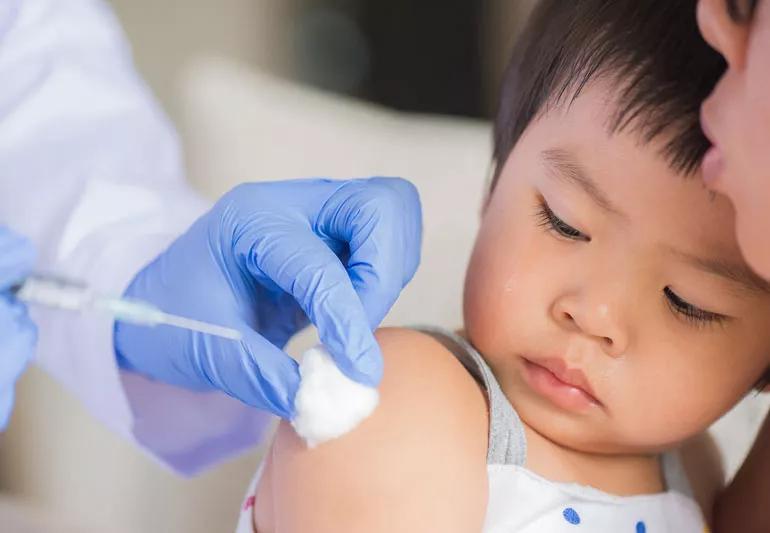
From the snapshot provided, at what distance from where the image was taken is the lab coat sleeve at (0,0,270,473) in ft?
3.07

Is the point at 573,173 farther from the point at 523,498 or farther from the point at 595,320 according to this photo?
the point at 523,498

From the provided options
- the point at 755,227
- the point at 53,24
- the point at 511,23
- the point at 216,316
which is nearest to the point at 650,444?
the point at 755,227

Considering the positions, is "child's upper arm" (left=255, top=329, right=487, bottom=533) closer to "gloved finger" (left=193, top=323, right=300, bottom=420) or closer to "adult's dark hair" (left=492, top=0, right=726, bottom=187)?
"gloved finger" (left=193, top=323, right=300, bottom=420)

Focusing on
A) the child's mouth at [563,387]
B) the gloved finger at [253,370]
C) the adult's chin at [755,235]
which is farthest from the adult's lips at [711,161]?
the gloved finger at [253,370]

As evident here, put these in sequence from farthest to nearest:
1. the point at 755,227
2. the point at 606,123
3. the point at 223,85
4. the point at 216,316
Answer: the point at 223,85, the point at 216,316, the point at 606,123, the point at 755,227

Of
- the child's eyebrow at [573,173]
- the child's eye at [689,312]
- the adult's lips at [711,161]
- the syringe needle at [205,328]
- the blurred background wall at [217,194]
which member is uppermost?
the adult's lips at [711,161]

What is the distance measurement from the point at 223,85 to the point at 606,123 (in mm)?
788

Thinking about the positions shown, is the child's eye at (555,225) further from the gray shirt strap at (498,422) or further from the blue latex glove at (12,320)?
the blue latex glove at (12,320)

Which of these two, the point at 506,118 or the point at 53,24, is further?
the point at 53,24

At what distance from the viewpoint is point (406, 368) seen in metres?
0.64

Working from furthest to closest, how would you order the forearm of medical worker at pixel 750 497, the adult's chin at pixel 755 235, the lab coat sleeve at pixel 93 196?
the lab coat sleeve at pixel 93 196
the forearm of medical worker at pixel 750 497
the adult's chin at pixel 755 235

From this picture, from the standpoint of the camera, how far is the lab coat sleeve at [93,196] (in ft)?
3.07

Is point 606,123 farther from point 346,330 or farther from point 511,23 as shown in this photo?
point 511,23

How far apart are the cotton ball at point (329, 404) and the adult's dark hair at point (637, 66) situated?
25cm
